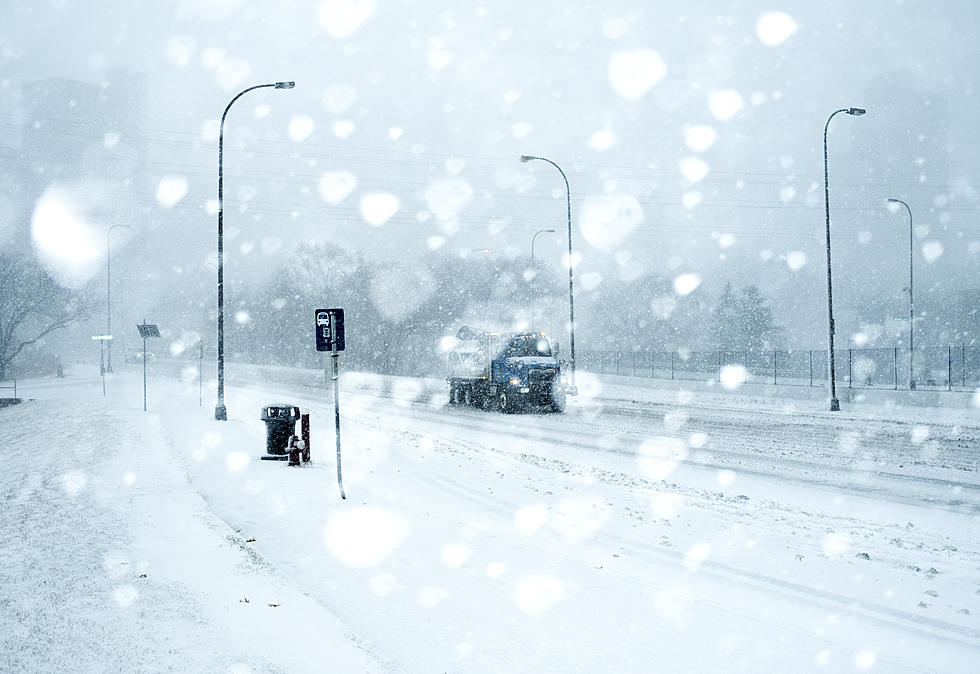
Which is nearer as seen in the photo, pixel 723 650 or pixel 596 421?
pixel 723 650

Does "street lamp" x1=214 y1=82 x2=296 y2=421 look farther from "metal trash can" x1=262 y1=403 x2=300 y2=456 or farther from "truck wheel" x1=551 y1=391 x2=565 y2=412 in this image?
"truck wheel" x1=551 y1=391 x2=565 y2=412

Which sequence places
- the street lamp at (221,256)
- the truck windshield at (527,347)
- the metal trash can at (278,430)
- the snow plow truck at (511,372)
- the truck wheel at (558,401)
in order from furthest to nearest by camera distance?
the truck windshield at (527,347) < the truck wheel at (558,401) < the snow plow truck at (511,372) < the street lamp at (221,256) < the metal trash can at (278,430)

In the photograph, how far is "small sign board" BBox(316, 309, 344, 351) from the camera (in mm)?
11961

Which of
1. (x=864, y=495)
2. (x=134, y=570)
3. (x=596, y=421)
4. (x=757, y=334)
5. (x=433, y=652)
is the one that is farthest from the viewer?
(x=757, y=334)

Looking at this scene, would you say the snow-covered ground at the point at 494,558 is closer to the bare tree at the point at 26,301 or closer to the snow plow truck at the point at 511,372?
the snow plow truck at the point at 511,372

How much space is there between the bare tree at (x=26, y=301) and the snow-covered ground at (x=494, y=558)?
46.5 meters

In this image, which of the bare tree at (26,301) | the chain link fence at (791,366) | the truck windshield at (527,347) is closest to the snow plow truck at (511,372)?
the truck windshield at (527,347)

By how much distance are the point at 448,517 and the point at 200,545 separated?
123 inches

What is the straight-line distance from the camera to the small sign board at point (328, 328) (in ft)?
39.2

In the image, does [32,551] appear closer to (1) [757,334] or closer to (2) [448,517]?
(2) [448,517]

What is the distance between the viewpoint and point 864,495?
1203 centimetres

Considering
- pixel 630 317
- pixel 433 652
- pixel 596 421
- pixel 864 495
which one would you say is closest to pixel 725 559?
pixel 433 652

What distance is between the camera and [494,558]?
8.18m

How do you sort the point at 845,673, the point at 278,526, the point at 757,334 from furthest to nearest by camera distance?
the point at 757,334 < the point at 278,526 < the point at 845,673
